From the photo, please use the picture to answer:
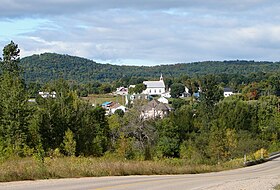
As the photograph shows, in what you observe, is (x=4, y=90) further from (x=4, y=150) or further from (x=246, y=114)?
(x=246, y=114)

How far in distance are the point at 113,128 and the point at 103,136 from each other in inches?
Answer: 374

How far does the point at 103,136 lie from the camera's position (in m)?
60.6

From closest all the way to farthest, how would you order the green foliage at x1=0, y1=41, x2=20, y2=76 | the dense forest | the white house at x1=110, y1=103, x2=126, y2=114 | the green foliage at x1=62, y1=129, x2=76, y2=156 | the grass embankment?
1. the grass embankment
2. the dense forest
3. the green foliage at x1=62, y1=129, x2=76, y2=156
4. the green foliage at x1=0, y1=41, x2=20, y2=76
5. the white house at x1=110, y1=103, x2=126, y2=114

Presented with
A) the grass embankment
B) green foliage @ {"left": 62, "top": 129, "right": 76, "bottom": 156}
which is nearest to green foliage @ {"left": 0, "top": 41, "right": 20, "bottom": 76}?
green foliage @ {"left": 62, "top": 129, "right": 76, "bottom": 156}

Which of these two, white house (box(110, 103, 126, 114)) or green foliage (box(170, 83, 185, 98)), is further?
green foliage (box(170, 83, 185, 98))

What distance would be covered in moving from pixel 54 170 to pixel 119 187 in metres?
3.03

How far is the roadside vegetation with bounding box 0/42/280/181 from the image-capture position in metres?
20.5

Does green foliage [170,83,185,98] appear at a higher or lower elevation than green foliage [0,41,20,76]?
lower

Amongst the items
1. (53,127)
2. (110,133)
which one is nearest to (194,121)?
(110,133)

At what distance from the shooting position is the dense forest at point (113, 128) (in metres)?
42.6

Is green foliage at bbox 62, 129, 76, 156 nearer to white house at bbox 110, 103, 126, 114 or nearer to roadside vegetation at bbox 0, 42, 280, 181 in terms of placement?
roadside vegetation at bbox 0, 42, 280, 181

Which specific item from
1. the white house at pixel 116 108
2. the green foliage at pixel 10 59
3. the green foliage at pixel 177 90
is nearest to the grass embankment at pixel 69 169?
the green foliage at pixel 10 59

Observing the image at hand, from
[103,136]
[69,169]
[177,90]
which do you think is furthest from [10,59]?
[177,90]

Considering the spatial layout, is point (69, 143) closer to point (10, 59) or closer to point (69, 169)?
point (10, 59)
